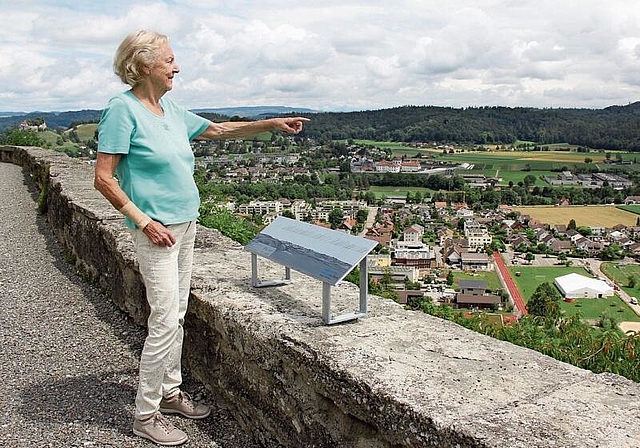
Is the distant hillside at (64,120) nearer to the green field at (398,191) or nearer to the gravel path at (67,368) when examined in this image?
the green field at (398,191)

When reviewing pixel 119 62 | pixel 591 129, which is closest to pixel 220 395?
pixel 119 62

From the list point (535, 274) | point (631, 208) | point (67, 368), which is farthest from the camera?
point (631, 208)

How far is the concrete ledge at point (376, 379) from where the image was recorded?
191 centimetres

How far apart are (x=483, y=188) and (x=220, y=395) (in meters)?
44.7

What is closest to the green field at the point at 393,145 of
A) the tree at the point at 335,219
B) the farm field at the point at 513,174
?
the farm field at the point at 513,174

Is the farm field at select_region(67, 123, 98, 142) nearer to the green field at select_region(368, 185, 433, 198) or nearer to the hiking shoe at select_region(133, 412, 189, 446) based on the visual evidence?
the hiking shoe at select_region(133, 412, 189, 446)

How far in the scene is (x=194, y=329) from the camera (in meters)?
3.40

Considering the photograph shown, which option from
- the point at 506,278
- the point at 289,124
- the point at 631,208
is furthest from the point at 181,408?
the point at 631,208

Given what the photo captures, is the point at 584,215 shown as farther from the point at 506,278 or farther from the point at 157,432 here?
the point at 157,432


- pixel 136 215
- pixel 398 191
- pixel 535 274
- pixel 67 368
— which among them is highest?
pixel 136 215

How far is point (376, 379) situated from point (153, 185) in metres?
1.18

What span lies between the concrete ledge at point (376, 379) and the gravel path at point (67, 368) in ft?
1.01

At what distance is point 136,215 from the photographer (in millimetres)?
2600

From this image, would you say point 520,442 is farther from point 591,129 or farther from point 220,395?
point 591,129
